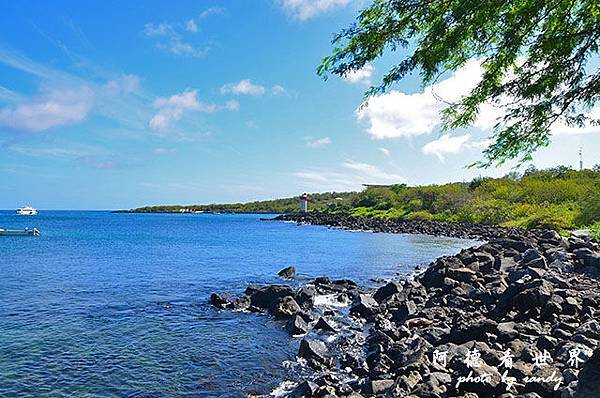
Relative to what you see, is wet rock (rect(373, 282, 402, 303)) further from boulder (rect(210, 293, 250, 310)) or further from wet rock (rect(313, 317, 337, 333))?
boulder (rect(210, 293, 250, 310))

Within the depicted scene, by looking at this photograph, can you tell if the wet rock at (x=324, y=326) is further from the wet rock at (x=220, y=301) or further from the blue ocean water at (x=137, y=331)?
the wet rock at (x=220, y=301)

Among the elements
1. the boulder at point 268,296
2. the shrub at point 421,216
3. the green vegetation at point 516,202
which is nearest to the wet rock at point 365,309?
the boulder at point 268,296

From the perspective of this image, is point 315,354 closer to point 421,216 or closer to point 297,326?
point 297,326

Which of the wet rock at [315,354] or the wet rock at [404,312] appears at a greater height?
the wet rock at [404,312]

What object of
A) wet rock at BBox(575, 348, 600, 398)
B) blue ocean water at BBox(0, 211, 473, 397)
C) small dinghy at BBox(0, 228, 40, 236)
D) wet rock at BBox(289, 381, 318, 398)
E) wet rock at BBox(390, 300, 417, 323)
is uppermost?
wet rock at BBox(575, 348, 600, 398)

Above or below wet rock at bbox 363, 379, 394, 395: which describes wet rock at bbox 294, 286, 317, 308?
below

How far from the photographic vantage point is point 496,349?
962cm

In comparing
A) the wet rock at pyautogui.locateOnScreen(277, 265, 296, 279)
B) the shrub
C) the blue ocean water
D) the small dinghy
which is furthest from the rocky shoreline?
the shrub

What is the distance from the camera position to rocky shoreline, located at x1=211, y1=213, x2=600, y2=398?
776 centimetres

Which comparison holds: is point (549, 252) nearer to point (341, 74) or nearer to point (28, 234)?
point (341, 74)

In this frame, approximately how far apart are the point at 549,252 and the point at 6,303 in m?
29.2

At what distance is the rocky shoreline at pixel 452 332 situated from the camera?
25.5 feet

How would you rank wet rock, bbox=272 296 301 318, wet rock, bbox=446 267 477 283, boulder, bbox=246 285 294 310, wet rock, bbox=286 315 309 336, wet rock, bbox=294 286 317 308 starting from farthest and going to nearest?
wet rock, bbox=446 267 477 283
boulder, bbox=246 285 294 310
wet rock, bbox=294 286 317 308
wet rock, bbox=272 296 301 318
wet rock, bbox=286 315 309 336

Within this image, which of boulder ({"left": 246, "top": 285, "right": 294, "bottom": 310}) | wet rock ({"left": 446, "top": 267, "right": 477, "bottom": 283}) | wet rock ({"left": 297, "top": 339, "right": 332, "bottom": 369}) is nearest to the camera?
wet rock ({"left": 297, "top": 339, "right": 332, "bottom": 369})
